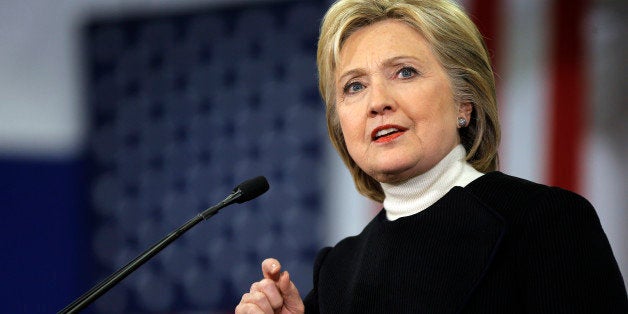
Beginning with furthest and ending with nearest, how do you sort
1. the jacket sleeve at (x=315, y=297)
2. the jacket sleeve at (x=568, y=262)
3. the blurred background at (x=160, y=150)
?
1. the blurred background at (x=160, y=150)
2. the jacket sleeve at (x=315, y=297)
3. the jacket sleeve at (x=568, y=262)

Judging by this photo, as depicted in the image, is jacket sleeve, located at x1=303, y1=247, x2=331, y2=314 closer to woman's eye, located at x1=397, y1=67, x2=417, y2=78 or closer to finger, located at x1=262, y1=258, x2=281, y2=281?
finger, located at x1=262, y1=258, x2=281, y2=281

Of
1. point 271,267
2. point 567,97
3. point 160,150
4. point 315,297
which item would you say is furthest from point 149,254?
point 160,150

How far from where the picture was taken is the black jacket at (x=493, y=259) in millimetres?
982

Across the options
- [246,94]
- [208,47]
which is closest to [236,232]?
[246,94]

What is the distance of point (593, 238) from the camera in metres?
1.01

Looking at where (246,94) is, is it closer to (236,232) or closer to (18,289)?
(236,232)

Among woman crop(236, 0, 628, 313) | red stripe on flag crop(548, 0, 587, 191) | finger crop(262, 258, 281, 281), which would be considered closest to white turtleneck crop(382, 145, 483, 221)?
woman crop(236, 0, 628, 313)

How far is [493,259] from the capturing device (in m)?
1.05

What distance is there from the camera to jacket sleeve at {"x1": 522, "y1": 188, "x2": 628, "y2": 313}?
97 centimetres

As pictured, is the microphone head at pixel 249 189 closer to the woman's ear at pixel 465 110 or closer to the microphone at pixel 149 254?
the microphone at pixel 149 254

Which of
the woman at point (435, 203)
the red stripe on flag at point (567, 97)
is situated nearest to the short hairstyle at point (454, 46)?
the woman at point (435, 203)

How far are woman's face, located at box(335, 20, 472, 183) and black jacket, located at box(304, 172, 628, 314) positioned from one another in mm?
88

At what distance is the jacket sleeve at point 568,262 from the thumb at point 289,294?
0.42 meters

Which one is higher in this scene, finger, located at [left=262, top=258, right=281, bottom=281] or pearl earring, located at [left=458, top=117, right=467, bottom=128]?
pearl earring, located at [left=458, top=117, right=467, bottom=128]
